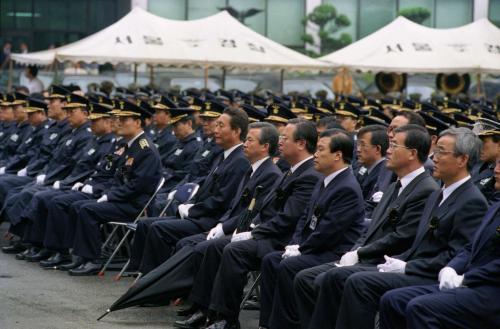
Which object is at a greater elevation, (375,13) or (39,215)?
(375,13)

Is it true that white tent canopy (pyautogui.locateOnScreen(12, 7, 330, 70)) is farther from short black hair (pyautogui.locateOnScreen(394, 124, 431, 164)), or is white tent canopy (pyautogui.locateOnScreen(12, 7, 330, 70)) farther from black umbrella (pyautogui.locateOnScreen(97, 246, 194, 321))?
short black hair (pyautogui.locateOnScreen(394, 124, 431, 164))

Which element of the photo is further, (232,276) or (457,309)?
(232,276)

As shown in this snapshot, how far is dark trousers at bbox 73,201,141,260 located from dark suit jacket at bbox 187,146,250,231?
1.70 meters

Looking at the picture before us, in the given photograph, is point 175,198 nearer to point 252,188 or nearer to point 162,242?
point 162,242

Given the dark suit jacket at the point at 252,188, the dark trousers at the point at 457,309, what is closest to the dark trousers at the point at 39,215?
the dark suit jacket at the point at 252,188

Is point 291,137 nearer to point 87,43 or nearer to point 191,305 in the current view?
point 191,305

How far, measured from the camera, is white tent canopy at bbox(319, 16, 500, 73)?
24.5 meters

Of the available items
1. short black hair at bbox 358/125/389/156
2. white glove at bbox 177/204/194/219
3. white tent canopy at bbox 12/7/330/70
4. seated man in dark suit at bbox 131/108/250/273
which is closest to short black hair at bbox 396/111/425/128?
short black hair at bbox 358/125/389/156

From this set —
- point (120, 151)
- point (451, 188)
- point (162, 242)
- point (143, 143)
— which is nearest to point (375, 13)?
point (120, 151)

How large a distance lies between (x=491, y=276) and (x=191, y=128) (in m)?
7.92

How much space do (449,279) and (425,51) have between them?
17.9 meters

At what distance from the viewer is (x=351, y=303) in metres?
7.89

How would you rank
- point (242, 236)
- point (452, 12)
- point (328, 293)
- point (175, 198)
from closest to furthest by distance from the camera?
point (328, 293) < point (242, 236) < point (175, 198) < point (452, 12)

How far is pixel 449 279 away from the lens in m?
7.48
